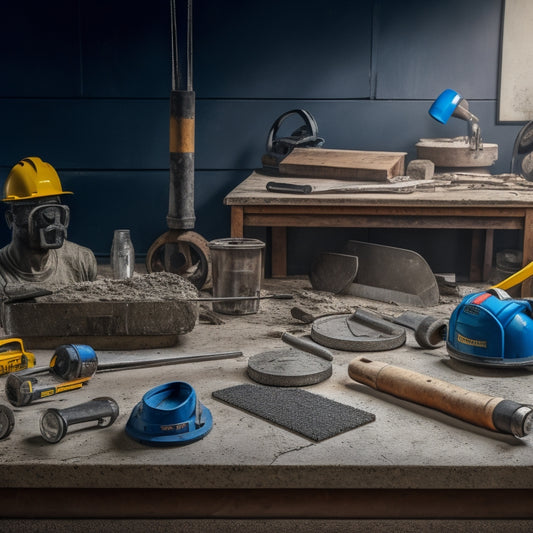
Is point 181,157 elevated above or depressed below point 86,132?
below

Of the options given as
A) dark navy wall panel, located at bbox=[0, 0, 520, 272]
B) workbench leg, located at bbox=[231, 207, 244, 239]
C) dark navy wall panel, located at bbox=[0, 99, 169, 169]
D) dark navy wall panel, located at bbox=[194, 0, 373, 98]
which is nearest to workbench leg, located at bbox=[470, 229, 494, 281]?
dark navy wall panel, located at bbox=[0, 0, 520, 272]

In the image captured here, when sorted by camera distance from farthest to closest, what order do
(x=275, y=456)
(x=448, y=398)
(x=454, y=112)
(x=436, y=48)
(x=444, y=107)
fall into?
(x=436, y=48)
(x=454, y=112)
(x=444, y=107)
(x=448, y=398)
(x=275, y=456)

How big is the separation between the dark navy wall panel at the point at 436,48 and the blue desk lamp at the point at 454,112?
0.37 meters

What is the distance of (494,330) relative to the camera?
2178mm

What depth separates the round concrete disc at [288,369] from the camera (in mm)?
2148

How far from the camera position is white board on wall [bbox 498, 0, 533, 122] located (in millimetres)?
4438

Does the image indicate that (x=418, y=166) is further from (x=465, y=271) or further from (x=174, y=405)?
(x=174, y=405)

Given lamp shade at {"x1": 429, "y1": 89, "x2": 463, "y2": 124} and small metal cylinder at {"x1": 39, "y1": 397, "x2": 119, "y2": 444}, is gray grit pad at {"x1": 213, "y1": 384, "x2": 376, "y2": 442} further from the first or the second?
lamp shade at {"x1": 429, "y1": 89, "x2": 463, "y2": 124}

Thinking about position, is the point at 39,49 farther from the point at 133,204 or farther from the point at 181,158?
the point at 181,158

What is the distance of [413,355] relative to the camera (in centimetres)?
250

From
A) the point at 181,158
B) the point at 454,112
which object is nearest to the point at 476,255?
the point at 454,112

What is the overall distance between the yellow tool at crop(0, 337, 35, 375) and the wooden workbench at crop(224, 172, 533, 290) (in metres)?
1.41

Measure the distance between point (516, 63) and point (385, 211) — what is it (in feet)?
5.84

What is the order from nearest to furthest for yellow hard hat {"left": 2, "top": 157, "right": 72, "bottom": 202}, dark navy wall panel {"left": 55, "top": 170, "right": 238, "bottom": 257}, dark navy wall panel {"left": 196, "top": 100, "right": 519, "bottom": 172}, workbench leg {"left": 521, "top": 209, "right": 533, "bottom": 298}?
yellow hard hat {"left": 2, "top": 157, "right": 72, "bottom": 202} < workbench leg {"left": 521, "top": 209, "right": 533, "bottom": 298} < dark navy wall panel {"left": 196, "top": 100, "right": 519, "bottom": 172} < dark navy wall panel {"left": 55, "top": 170, "right": 238, "bottom": 257}
